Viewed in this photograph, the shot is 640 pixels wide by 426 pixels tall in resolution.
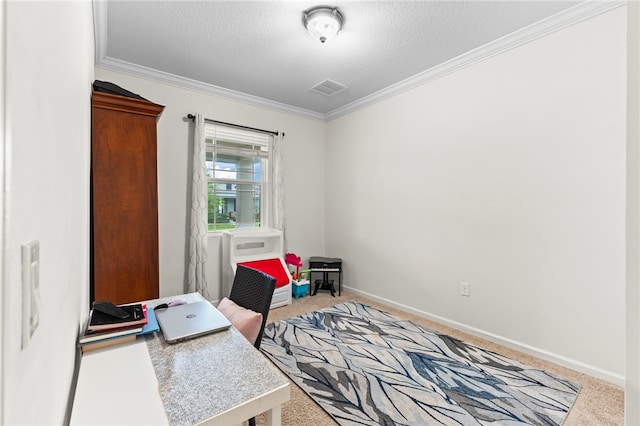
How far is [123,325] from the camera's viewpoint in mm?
1195

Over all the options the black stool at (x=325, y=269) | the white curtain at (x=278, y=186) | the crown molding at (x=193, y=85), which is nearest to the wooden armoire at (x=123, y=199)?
the crown molding at (x=193, y=85)

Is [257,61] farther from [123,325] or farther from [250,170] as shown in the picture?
[123,325]

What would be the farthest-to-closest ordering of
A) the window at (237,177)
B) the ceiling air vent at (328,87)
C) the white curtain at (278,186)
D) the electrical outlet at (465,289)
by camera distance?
the white curtain at (278,186) < the window at (237,177) < the ceiling air vent at (328,87) < the electrical outlet at (465,289)

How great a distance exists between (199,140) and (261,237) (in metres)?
1.35

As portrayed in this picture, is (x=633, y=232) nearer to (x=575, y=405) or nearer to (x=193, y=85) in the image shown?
(x=575, y=405)

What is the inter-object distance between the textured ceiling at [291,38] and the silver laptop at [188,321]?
205 cm

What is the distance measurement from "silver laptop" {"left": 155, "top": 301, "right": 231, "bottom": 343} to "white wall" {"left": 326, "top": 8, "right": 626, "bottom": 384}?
2.37m

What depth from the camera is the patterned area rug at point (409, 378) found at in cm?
171

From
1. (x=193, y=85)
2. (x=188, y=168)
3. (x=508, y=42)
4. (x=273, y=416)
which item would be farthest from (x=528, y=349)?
(x=193, y=85)

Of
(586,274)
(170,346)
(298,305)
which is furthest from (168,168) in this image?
(586,274)

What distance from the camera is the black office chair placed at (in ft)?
4.97

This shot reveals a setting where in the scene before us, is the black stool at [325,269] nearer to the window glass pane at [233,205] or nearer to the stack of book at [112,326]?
the window glass pane at [233,205]

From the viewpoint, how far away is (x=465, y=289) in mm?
2787

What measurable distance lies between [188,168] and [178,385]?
9.08ft
